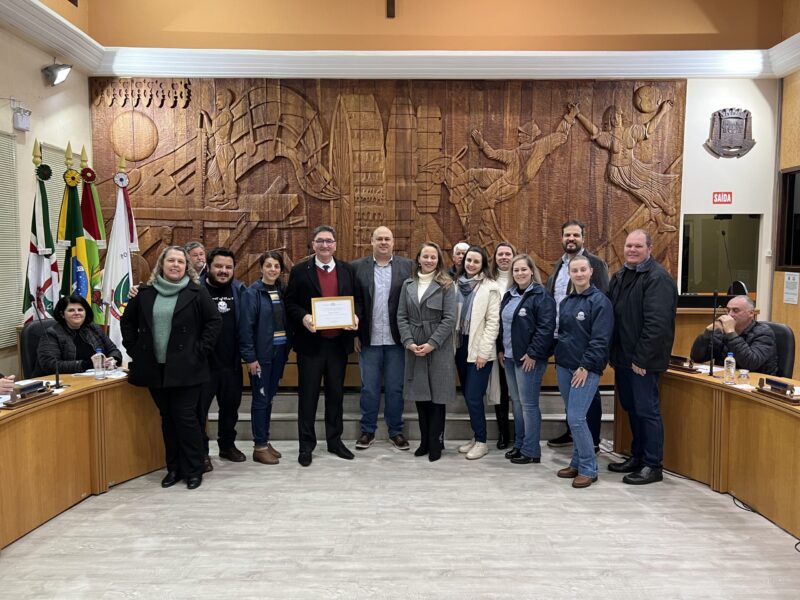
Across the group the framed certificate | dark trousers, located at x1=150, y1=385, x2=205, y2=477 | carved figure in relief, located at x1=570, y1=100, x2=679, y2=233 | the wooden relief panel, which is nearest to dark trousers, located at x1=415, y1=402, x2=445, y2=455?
the framed certificate

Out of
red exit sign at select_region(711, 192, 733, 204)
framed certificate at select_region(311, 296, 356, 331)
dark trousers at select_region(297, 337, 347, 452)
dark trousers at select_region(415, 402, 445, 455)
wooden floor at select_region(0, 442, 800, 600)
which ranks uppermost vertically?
red exit sign at select_region(711, 192, 733, 204)

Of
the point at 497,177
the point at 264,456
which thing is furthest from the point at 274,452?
the point at 497,177

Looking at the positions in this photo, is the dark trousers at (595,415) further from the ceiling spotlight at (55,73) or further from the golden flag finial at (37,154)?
the ceiling spotlight at (55,73)

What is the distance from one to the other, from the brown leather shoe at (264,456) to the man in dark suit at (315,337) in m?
0.20

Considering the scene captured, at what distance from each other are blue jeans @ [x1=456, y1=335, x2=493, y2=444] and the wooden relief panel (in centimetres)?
201

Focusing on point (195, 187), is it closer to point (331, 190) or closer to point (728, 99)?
point (331, 190)

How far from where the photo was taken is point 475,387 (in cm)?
470

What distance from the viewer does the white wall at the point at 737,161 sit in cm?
635

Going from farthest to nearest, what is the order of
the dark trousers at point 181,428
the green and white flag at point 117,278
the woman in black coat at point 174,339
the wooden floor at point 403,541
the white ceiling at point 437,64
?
the white ceiling at point 437,64 < the green and white flag at point 117,278 < the dark trousers at point 181,428 < the woman in black coat at point 174,339 < the wooden floor at point 403,541

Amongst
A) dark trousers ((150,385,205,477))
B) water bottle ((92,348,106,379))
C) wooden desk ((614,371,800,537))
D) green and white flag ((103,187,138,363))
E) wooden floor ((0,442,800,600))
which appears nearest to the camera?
wooden floor ((0,442,800,600))

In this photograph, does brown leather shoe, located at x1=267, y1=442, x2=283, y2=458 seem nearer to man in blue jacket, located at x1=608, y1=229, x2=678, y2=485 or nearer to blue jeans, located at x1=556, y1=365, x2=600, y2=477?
blue jeans, located at x1=556, y1=365, x2=600, y2=477

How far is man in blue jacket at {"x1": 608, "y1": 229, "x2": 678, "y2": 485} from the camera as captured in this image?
4039 mm

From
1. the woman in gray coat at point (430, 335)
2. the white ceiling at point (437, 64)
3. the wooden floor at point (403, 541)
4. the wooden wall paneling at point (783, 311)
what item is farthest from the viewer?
the white ceiling at point (437, 64)

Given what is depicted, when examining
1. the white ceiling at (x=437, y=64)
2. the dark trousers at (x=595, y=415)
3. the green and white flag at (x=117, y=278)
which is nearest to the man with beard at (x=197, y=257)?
the green and white flag at (x=117, y=278)
